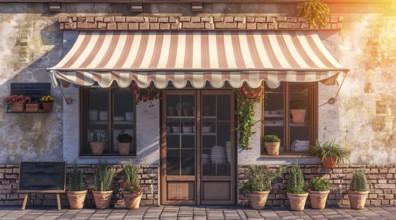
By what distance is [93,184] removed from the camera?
10523mm

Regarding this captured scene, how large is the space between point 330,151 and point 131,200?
427 centimetres

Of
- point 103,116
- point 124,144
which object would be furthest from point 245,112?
point 103,116

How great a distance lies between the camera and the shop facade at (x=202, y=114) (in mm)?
10602

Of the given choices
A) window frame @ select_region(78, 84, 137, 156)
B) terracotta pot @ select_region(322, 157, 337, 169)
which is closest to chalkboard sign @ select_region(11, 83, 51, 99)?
window frame @ select_region(78, 84, 137, 156)

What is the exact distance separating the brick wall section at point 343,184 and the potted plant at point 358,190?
320 mm

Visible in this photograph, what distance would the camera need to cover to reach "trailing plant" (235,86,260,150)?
1038 cm

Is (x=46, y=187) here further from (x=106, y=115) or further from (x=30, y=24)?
(x=30, y=24)

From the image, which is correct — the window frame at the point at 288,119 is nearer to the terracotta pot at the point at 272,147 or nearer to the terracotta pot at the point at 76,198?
the terracotta pot at the point at 272,147

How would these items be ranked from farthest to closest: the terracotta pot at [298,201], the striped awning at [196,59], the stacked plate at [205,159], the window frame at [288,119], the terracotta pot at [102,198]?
1. the stacked plate at [205,159]
2. the window frame at [288,119]
3. the terracotta pot at [102,198]
4. the terracotta pot at [298,201]
5. the striped awning at [196,59]

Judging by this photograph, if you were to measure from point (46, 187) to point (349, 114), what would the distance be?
661 centimetres

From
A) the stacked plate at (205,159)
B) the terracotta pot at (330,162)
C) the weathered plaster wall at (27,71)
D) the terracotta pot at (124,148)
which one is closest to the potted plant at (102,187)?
the terracotta pot at (124,148)

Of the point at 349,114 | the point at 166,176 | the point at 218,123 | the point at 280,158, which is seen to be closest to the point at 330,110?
the point at 349,114

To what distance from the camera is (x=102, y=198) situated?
33.3 feet

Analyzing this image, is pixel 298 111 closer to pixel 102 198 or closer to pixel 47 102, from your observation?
pixel 102 198
